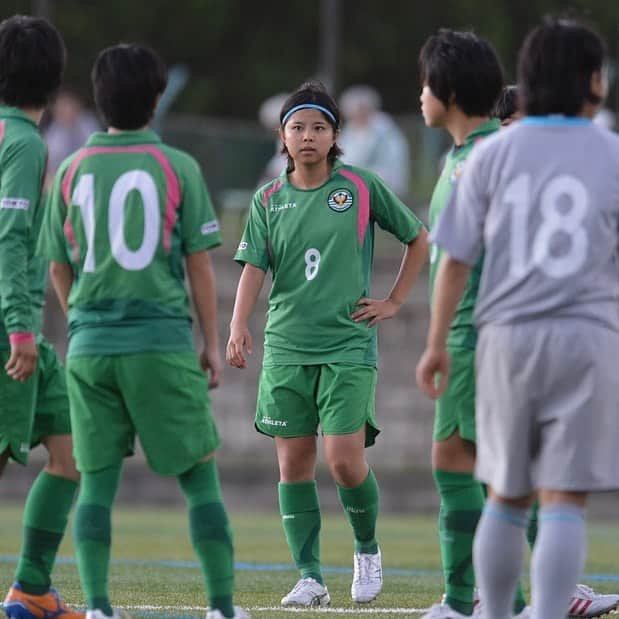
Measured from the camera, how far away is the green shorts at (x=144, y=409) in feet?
22.0

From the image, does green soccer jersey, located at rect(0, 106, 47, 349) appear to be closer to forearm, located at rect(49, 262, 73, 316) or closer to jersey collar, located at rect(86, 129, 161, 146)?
forearm, located at rect(49, 262, 73, 316)

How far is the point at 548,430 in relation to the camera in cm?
625

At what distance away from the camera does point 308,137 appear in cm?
850

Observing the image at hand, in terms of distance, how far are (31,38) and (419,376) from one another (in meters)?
2.10

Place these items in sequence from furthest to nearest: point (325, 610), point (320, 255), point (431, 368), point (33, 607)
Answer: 1. point (320, 255)
2. point (325, 610)
3. point (33, 607)
4. point (431, 368)

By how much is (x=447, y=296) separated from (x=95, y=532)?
149cm

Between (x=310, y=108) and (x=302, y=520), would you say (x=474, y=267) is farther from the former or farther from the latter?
(x=302, y=520)

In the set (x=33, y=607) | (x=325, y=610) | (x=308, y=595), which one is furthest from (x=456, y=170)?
(x=33, y=607)

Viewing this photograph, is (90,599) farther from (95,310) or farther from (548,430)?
(548,430)

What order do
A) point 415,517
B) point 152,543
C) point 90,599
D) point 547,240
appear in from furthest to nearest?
1. point 415,517
2. point 152,543
3. point 90,599
4. point 547,240

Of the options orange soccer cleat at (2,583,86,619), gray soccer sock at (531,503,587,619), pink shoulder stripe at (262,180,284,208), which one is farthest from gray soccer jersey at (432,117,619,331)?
pink shoulder stripe at (262,180,284,208)

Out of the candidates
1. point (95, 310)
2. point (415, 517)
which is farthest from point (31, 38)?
point (415, 517)

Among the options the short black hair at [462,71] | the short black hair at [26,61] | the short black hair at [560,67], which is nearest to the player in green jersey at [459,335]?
the short black hair at [462,71]

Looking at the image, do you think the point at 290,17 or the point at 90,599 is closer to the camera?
the point at 90,599
